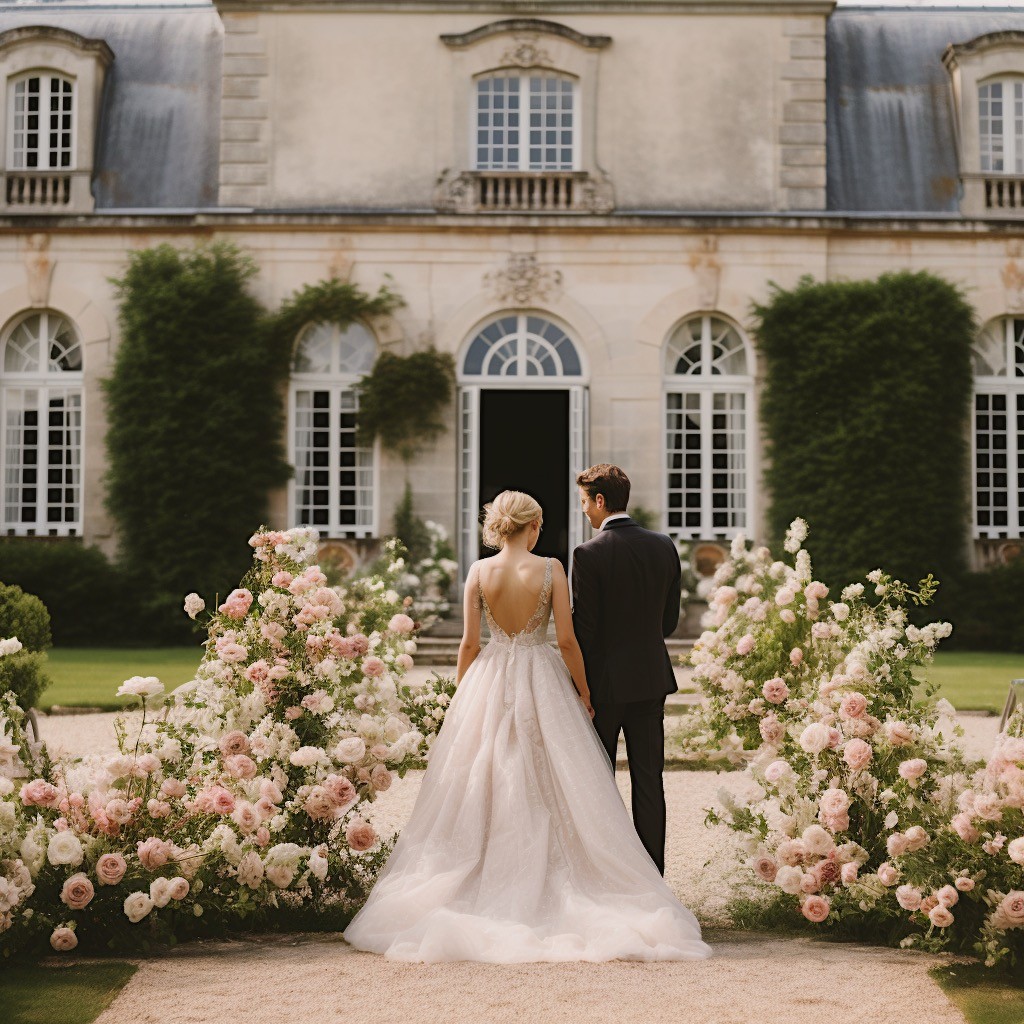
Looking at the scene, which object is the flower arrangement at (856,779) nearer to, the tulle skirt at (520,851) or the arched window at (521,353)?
the tulle skirt at (520,851)

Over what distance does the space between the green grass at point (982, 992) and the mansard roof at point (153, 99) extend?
14042 millimetres

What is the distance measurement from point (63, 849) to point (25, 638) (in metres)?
4.71

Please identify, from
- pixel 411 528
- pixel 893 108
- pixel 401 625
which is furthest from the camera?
pixel 893 108

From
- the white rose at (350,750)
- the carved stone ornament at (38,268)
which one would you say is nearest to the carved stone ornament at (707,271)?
the carved stone ornament at (38,268)

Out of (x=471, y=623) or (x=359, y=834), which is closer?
(x=359, y=834)

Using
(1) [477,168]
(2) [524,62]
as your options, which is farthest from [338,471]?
(2) [524,62]

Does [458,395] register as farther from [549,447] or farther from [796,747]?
[796,747]

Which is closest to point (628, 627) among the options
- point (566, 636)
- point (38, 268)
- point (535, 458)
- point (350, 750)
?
point (566, 636)

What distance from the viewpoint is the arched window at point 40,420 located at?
1645cm

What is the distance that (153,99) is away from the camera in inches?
680

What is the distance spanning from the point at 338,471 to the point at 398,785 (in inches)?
316

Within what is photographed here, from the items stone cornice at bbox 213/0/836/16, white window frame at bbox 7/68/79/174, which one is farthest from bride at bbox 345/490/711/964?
white window frame at bbox 7/68/79/174

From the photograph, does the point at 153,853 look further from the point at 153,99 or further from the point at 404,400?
the point at 153,99

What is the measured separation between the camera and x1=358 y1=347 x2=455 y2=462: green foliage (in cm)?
1577
